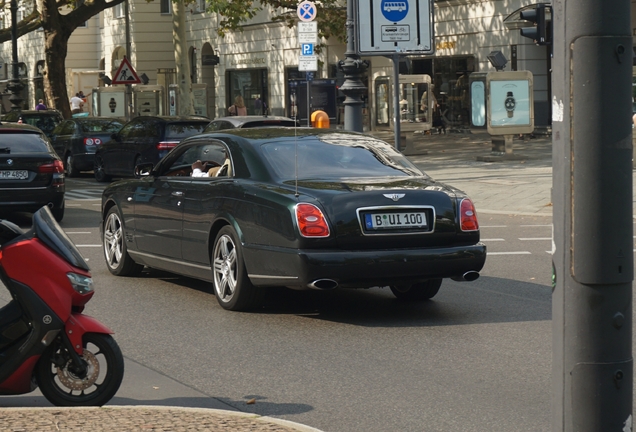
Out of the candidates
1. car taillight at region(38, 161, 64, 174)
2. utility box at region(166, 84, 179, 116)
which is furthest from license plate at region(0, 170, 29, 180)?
utility box at region(166, 84, 179, 116)

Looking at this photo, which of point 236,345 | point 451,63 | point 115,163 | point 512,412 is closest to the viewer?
point 512,412

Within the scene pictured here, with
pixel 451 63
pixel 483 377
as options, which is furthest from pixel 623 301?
pixel 451 63

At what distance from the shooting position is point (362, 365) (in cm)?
744

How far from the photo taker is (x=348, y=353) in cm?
783

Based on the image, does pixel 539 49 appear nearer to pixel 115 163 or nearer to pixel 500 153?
pixel 500 153

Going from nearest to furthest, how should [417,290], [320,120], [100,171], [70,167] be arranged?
[417,290], [100,171], [320,120], [70,167]

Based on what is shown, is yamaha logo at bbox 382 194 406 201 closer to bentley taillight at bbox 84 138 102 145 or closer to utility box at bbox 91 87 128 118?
bentley taillight at bbox 84 138 102 145

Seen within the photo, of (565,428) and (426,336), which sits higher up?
(565,428)

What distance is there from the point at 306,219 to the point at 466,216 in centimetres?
129

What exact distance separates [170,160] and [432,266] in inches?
124

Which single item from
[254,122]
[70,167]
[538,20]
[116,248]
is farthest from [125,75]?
[116,248]

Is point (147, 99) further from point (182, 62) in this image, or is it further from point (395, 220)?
point (395, 220)

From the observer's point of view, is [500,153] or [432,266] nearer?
[432,266]

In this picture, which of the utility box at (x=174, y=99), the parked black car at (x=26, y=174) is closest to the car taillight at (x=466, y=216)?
the parked black car at (x=26, y=174)
